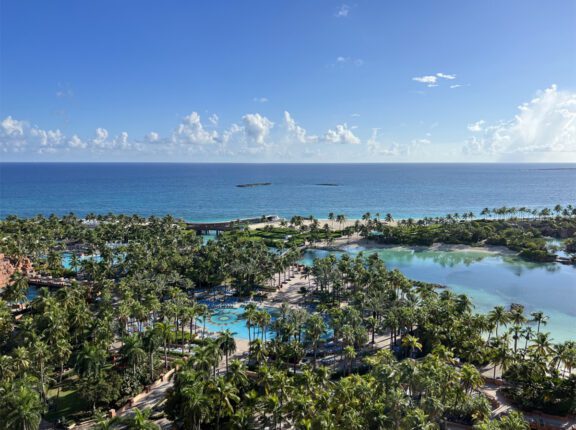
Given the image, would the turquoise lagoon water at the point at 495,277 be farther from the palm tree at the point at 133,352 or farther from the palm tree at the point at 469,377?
the palm tree at the point at 133,352

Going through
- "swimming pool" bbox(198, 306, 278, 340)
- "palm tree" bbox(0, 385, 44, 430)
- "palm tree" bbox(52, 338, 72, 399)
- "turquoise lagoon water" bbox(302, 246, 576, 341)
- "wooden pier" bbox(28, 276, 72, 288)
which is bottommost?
"swimming pool" bbox(198, 306, 278, 340)

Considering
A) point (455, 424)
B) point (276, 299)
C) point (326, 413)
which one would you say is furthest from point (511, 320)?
point (276, 299)

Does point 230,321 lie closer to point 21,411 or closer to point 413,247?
point 21,411

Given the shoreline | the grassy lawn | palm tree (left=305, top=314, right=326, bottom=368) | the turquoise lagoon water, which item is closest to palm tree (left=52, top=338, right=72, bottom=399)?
the grassy lawn

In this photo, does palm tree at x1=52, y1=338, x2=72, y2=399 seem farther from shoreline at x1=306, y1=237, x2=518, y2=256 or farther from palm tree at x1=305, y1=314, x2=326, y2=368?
shoreline at x1=306, y1=237, x2=518, y2=256

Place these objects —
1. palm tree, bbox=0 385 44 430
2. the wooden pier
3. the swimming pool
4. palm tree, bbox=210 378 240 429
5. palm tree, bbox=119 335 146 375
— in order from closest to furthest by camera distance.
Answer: palm tree, bbox=0 385 44 430
palm tree, bbox=210 378 240 429
palm tree, bbox=119 335 146 375
the swimming pool
the wooden pier

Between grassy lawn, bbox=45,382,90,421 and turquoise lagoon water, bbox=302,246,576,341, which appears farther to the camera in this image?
turquoise lagoon water, bbox=302,246,576,341

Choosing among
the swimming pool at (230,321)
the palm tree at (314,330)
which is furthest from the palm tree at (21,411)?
the swimming pool at (230,321)

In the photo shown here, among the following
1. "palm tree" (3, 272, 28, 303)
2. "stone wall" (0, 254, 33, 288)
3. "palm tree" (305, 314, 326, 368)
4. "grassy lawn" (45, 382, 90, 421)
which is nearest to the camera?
"grassy lawn" (45, 382, 90, 421)
